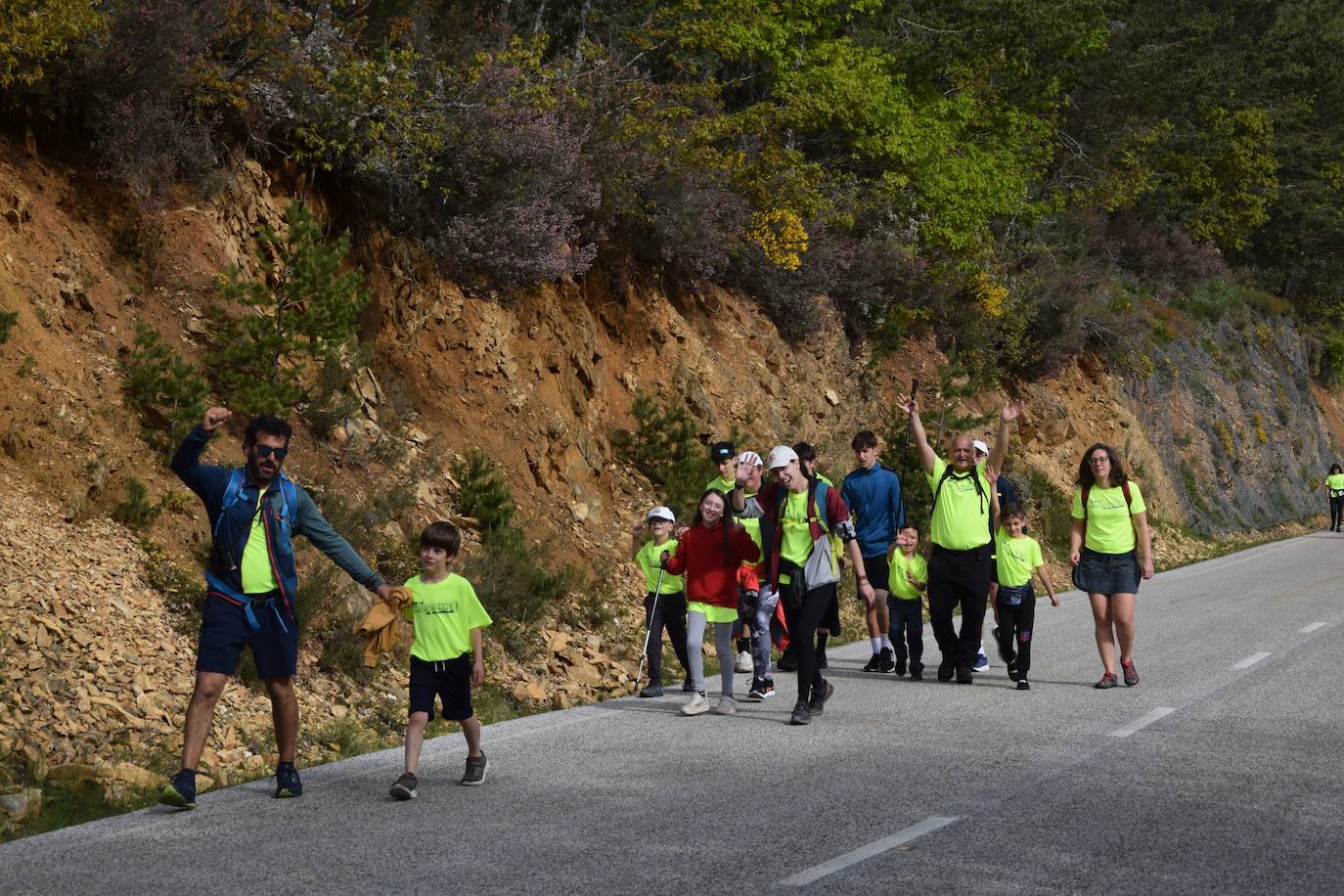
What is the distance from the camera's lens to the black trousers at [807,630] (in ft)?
32.6

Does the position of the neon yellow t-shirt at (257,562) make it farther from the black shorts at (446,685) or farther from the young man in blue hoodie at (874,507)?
the young man in blue hoodie at (874,507)

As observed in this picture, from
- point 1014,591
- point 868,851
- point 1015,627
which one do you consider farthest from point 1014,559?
point 868,851

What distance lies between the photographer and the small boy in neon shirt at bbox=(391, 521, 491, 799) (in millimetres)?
7777

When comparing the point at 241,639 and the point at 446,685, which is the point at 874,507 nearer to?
the point at 446,685

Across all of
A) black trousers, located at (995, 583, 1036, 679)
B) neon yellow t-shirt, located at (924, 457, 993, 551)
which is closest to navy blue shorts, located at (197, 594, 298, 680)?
neon yellow t-shirt, located at (924, 457, 993, 551)

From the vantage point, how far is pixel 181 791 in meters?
7.04

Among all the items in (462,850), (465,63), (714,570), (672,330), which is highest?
(465,63)

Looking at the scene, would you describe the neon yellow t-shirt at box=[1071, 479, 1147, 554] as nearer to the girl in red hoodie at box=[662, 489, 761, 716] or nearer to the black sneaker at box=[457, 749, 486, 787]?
the girl in red hoodie at box=[662, 489, 761, 716]

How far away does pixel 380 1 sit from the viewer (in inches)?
679

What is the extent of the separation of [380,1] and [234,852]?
43.2 feet

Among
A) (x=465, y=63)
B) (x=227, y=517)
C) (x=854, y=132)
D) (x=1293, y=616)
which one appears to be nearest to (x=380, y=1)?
(x=465, y=63)

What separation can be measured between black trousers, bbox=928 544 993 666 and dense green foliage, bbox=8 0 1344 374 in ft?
22.7

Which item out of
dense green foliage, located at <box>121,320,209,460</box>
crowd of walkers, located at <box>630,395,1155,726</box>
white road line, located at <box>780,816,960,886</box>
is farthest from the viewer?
dense green foliage, located at <box>121,320,209,460</box>

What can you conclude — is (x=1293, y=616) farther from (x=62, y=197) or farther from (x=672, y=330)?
(x=62, y=197)
